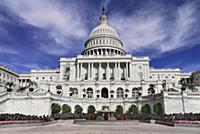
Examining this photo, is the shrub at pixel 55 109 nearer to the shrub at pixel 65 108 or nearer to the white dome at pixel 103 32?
the shrub at pixel 65 108

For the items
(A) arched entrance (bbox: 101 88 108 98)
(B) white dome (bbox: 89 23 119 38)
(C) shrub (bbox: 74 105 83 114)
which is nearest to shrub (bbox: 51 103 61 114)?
(C) shrub (bbox: 74 105 83 114)

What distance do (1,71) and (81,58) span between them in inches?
1586

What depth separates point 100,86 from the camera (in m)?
85.1

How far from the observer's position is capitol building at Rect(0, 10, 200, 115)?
56.2 meters

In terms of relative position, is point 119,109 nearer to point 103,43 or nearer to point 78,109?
point 78,109

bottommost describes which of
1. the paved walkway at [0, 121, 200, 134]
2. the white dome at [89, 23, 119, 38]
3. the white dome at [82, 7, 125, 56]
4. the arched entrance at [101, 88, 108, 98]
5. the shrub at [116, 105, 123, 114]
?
the paved walkway at [0, 121, 200, 134]

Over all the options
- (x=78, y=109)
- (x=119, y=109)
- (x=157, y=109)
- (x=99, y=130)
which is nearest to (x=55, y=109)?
(x=78, y=109)

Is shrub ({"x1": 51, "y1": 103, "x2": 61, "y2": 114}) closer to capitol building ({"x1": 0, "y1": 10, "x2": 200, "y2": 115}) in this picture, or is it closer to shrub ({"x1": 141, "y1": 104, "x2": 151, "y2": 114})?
capitol building ({"x1": 0, "y1": 10, "x2": 200, "y2": 115})

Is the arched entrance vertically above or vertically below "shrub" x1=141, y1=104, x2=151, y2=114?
above

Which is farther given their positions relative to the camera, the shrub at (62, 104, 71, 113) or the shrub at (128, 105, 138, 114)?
the shrub at (128, 105, 138, 114)

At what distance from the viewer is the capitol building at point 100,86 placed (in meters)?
56.2

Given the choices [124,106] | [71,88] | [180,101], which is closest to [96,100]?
[124,106]

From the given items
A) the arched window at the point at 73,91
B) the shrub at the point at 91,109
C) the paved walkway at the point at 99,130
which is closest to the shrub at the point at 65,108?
the shrub at the point at 91,109

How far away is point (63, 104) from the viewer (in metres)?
63.5
